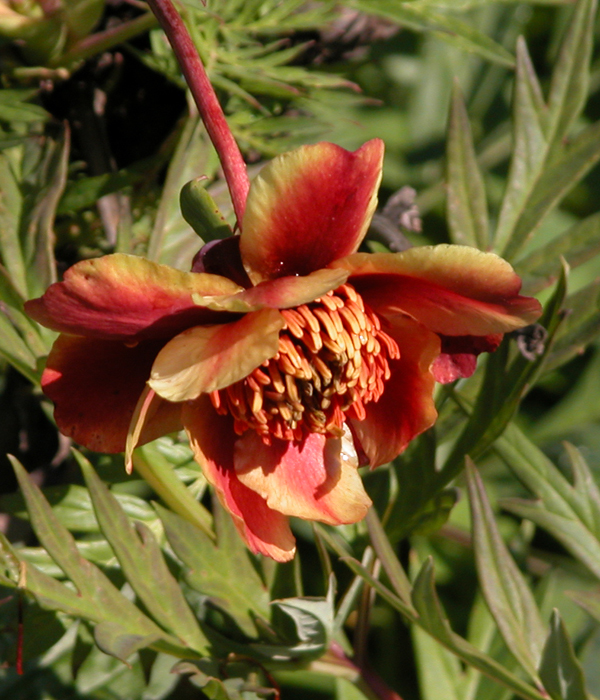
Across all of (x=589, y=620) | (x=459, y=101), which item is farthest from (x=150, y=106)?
(x=589, y=620)

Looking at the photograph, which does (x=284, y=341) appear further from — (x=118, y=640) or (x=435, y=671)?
(x=435, y=671)

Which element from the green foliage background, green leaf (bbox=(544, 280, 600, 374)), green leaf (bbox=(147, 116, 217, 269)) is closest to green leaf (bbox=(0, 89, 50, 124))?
the green foliage background

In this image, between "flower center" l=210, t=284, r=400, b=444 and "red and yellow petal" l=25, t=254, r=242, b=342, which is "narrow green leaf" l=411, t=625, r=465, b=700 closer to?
"flower center" l=210, t=284, r=400, b=444

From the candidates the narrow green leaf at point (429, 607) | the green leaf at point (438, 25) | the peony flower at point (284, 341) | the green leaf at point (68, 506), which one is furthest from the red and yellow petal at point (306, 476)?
the green leaf at point (438, 25)

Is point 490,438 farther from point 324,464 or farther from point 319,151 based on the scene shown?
point 319,151

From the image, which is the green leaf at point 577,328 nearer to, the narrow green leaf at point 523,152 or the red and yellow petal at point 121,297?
the narrow green leaf at point 523,152

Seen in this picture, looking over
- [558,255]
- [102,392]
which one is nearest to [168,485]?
[102,392]
